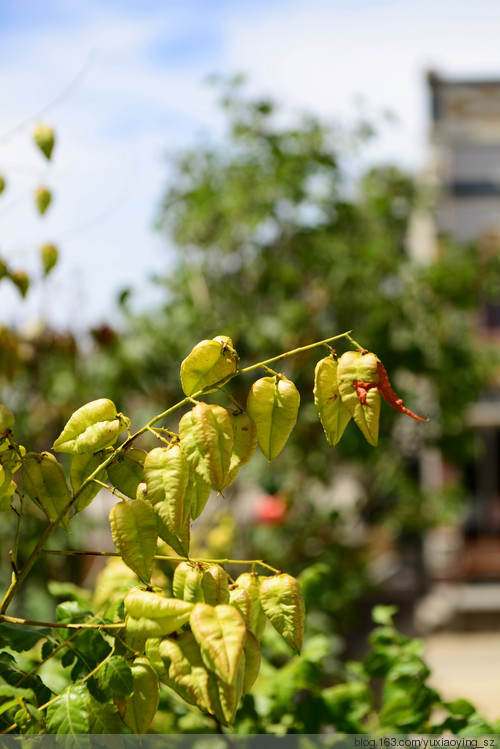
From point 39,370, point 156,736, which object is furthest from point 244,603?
point 39,370

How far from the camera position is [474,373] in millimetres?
4773

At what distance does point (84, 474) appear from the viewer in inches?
34.4

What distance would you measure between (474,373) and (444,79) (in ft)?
22.1

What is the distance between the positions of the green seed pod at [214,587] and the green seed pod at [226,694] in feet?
0.25

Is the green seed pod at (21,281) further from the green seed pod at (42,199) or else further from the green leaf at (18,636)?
the green leaf at (18,636)

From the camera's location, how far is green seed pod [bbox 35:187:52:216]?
6.21 feet

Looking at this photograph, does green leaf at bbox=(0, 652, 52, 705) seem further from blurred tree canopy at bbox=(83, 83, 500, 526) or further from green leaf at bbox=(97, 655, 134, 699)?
blurred tree canopy at bbox=(83, 83, 500, 526)

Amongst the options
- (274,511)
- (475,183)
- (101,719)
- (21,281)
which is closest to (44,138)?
(21,281)

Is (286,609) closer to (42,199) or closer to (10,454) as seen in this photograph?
(10,454)

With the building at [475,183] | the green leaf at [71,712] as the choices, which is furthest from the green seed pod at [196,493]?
the building at [475,183]

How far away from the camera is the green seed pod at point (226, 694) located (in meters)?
0.69

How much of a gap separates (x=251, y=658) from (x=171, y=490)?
178 millimetres

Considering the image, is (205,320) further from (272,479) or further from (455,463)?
(455,463)

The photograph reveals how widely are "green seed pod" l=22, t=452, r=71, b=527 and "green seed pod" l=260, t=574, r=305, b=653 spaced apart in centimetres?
24
